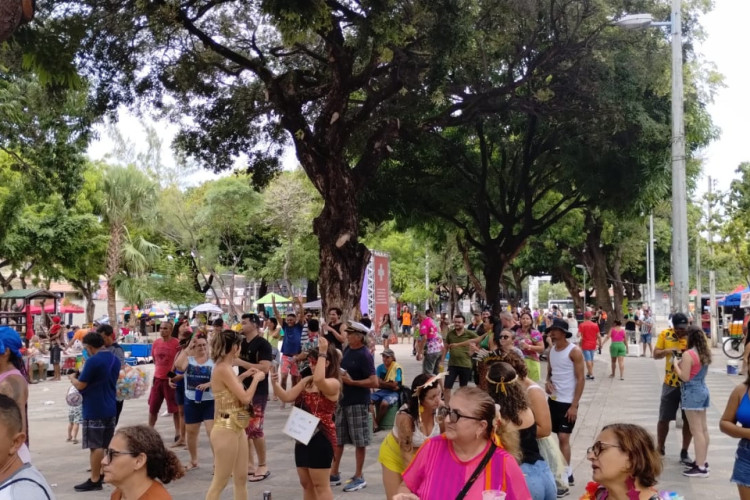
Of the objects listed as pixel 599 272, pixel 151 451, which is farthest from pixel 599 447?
pixel 599 272

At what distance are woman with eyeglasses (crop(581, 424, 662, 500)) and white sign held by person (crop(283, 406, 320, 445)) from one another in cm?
297

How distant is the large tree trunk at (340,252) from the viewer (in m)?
13.8

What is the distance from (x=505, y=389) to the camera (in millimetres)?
4668

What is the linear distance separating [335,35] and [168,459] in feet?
35.8

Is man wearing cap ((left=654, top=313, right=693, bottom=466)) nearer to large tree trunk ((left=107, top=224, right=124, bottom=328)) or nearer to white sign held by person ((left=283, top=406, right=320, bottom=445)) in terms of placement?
white sign held by person ((left=283, top=406, right=320, bottom=445))

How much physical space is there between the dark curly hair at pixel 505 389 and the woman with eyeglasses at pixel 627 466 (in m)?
1.25

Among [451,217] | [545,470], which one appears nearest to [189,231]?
[451,217]

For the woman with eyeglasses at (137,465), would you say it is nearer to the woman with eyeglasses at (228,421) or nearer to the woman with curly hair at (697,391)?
the woman with eyeglasses at (228,421)

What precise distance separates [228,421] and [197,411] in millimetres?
2391

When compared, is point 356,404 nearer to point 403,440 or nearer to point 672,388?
point 403,440

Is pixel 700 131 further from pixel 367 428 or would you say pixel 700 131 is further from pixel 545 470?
pixel 545 470

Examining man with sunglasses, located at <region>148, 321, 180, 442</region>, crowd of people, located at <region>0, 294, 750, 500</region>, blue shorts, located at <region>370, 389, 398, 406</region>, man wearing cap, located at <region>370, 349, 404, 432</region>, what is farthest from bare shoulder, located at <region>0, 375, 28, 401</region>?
man with sunglasses, located at <region>148, 321, 180, 442</region>

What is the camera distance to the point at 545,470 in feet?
15.9

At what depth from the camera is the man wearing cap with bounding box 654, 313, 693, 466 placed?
8641 mm
